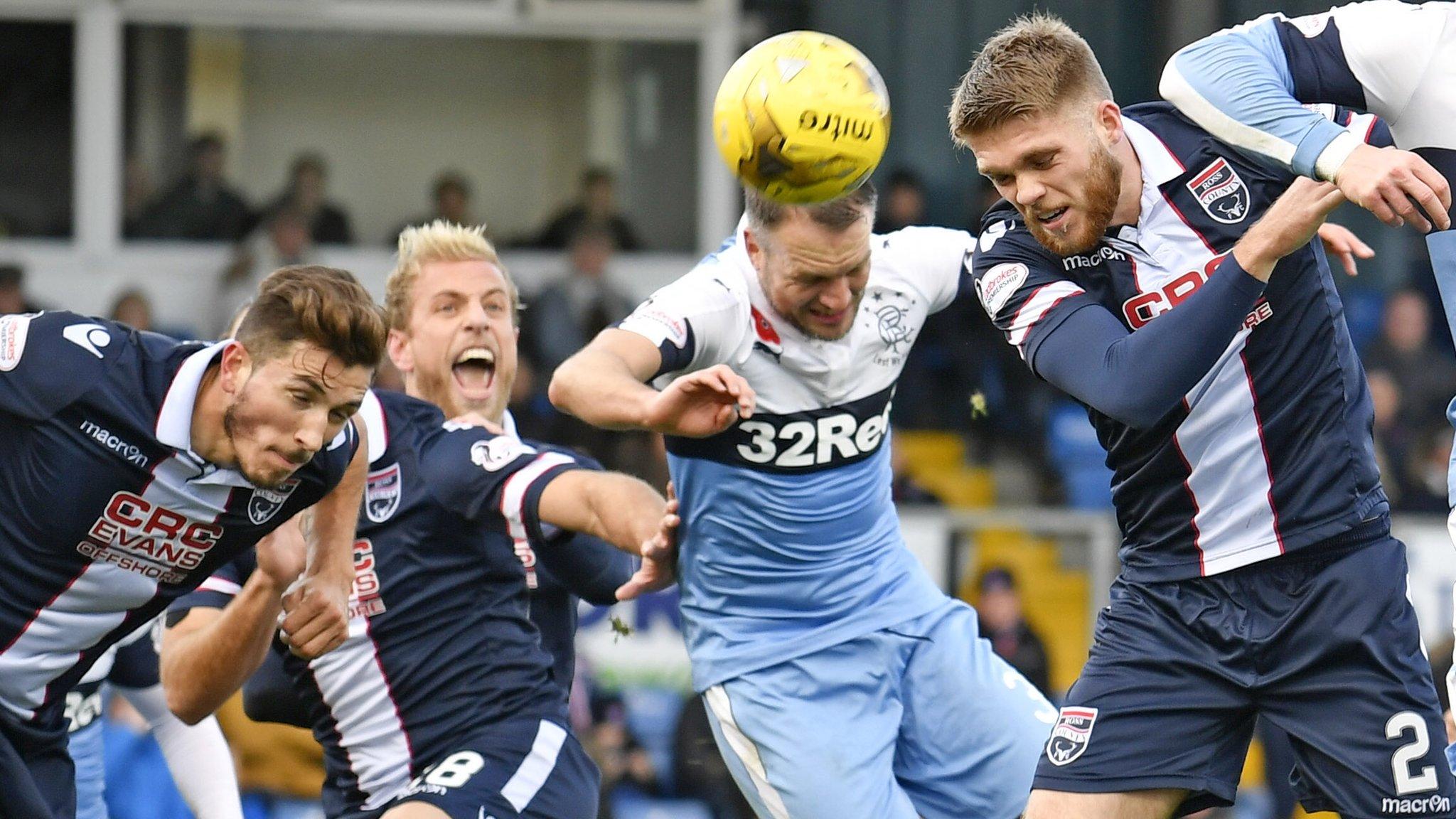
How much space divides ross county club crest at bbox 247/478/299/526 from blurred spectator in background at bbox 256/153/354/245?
855 cm

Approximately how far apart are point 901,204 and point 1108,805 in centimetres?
831

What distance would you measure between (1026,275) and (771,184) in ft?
2.61

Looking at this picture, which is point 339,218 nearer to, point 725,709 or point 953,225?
point 953,225

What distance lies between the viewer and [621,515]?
4633 mm

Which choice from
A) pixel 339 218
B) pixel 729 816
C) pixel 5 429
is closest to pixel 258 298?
pixel 5 429

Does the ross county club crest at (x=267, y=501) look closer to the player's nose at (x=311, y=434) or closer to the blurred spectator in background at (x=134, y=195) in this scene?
the player's nose at (x=311, y=434)

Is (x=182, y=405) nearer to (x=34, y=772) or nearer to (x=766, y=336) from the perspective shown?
(x=34, y=772)

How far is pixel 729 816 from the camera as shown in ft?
31.1

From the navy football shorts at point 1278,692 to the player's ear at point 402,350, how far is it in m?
2.46

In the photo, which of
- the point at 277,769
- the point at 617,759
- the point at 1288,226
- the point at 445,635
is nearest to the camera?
the point at 1288,226

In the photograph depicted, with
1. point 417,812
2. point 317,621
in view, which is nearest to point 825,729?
point 417,812

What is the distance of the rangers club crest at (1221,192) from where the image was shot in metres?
4.14

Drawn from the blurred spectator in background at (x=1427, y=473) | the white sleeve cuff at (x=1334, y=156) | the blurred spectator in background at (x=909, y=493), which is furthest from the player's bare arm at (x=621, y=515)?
the blurred spectator in background at (x=1427, y=473)

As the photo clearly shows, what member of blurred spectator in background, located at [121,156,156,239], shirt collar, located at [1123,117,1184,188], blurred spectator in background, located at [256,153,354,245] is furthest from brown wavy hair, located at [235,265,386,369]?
blurred spectator in background, located at [121,156,156,239]
